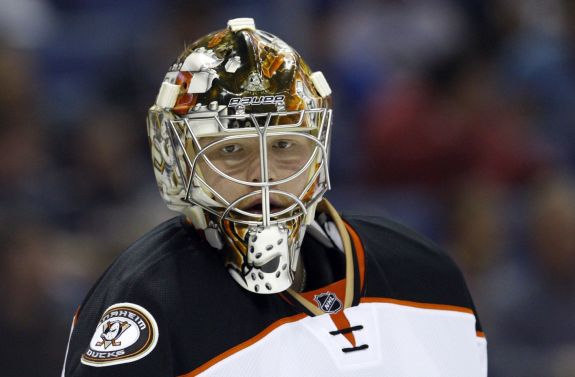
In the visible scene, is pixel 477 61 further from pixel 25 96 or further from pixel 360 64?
pixel 25 96

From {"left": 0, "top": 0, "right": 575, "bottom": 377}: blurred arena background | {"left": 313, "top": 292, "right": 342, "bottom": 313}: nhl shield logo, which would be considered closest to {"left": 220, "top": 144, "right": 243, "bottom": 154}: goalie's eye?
{"left": 313, "top": 292, "right": 342, "bottom": 313}: nhl shield logo

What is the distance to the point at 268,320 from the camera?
2.13 metres

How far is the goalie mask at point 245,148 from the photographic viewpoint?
6.91 ft

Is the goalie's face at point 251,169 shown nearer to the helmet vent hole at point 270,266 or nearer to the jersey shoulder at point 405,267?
the helmet vent hole at point 270,266

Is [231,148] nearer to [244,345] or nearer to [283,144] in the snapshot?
[283,144]

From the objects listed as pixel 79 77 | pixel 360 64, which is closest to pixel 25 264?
pixel 79 77

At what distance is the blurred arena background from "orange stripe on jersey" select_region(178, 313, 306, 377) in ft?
6.23

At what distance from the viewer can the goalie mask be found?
211 centimetres

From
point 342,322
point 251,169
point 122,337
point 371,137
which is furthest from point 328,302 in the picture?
point 371,137

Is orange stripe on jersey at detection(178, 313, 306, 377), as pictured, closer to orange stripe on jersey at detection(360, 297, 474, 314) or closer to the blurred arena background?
orange stripe on jersey at detection(360, 297, 474, 314)

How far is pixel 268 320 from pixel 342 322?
7.3 inches

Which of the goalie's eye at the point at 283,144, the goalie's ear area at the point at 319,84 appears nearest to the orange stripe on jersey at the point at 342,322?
the goalie's eye at the point at 283,144

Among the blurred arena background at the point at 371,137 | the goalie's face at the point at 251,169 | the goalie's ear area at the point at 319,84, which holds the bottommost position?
the blurred arena background at the point at 371,137

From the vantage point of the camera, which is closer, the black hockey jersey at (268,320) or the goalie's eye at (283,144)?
the black hockey jersey at (268,320)
